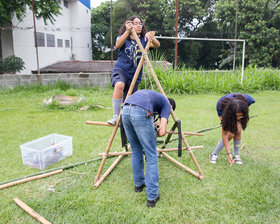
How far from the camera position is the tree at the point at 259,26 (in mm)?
15594

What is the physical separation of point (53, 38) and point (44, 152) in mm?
13446

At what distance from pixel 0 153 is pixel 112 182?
1783 millimetres

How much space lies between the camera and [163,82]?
788 centimetres

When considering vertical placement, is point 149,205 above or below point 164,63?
below

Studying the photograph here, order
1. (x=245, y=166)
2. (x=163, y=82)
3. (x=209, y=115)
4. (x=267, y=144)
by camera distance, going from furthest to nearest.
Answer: (x=163, y=82) < (x=209, y=115) < (x=267, y=144) < (x=245, y=166)

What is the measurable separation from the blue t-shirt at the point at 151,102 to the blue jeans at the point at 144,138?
46 mm

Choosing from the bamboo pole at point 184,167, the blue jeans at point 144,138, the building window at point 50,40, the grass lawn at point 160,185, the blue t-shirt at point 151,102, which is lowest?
the grass lawn at point 160,185

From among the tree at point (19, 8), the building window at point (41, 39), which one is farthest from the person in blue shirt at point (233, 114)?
the building window at point (41, 39)

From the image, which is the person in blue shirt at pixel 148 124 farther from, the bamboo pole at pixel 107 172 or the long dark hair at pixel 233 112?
the long dark hair at pixel 233 112

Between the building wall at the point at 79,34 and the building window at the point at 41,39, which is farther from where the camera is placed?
the building wall at the point at 79,34

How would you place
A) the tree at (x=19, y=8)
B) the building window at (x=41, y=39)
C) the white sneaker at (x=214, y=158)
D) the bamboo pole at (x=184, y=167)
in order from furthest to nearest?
the building window at (x=41, y=39) < the tree at (x=19, y=8) < the white sneaker at (x=214, y=158) < the bamboo pole at (x=184, y=167)

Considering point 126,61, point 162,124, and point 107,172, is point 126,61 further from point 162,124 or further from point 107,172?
point 107,172

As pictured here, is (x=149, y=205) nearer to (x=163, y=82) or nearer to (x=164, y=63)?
A: (x=163, y=82)

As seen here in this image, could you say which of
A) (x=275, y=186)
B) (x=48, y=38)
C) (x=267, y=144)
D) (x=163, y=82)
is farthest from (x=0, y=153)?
(x=48, y=38)
